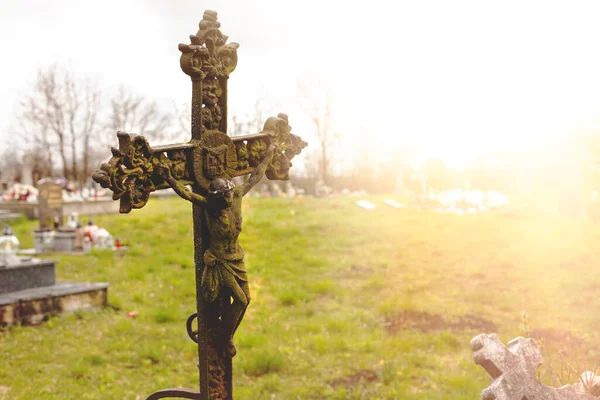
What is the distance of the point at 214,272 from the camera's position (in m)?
2.86

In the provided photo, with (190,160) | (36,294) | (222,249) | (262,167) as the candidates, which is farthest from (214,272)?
(36,294)

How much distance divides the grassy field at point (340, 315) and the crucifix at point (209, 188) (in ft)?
7.76

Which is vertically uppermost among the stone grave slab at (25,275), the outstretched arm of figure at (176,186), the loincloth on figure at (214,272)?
the outstretched arm of figure at (176,186)

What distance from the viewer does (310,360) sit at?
604 cm

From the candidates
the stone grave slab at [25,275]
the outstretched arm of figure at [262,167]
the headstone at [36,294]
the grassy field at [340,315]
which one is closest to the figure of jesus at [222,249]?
the outstretched arm of figure at [262,167]

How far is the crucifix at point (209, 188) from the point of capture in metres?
2.75

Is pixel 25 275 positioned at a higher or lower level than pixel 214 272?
lower

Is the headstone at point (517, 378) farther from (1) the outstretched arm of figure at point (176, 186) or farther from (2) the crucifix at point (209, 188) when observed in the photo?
(1) the outstretched arm of figure at point (176, 186)

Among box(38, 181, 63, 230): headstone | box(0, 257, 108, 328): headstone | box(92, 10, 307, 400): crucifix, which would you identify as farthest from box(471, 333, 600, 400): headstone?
box(38, 181, 63, 230): headstone

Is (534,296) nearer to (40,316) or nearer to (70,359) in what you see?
(70,359)

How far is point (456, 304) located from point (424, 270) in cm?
194

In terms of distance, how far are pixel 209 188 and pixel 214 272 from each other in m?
0.46

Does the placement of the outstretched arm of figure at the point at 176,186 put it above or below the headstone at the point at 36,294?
above

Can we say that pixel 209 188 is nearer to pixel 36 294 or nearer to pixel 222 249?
pixel 222 249
